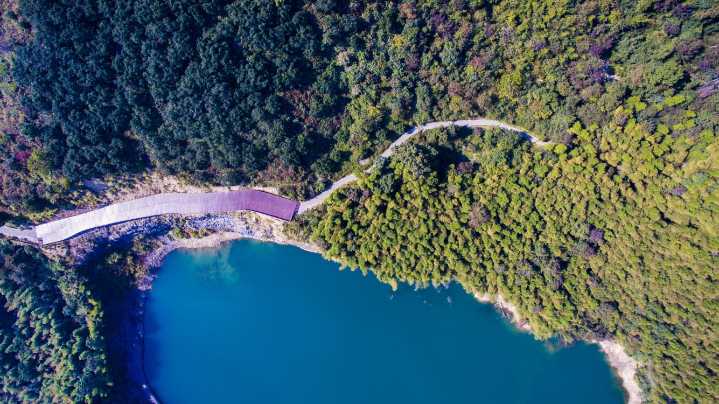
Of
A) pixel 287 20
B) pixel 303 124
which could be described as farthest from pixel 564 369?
pixel 287 20

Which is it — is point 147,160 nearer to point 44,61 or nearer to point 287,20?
point 44,61

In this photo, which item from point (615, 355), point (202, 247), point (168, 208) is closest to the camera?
point (615, 355)

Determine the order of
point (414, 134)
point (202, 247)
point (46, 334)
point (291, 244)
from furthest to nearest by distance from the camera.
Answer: point (202, 247), point (291, 244), point (414, 134), point (46, 334)

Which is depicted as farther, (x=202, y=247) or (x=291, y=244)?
(x=202, y=247)

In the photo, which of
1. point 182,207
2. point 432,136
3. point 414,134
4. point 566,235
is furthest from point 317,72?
point 566,235

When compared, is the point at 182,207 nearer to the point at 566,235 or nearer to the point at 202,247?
the point at 202,247

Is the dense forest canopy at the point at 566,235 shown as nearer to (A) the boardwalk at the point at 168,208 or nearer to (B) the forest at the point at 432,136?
(B) the forest at the point at 432,136

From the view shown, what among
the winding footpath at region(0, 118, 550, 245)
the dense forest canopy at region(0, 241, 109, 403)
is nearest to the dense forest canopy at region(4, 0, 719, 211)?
the winding footpath at region(0, 118, 550, 245)
